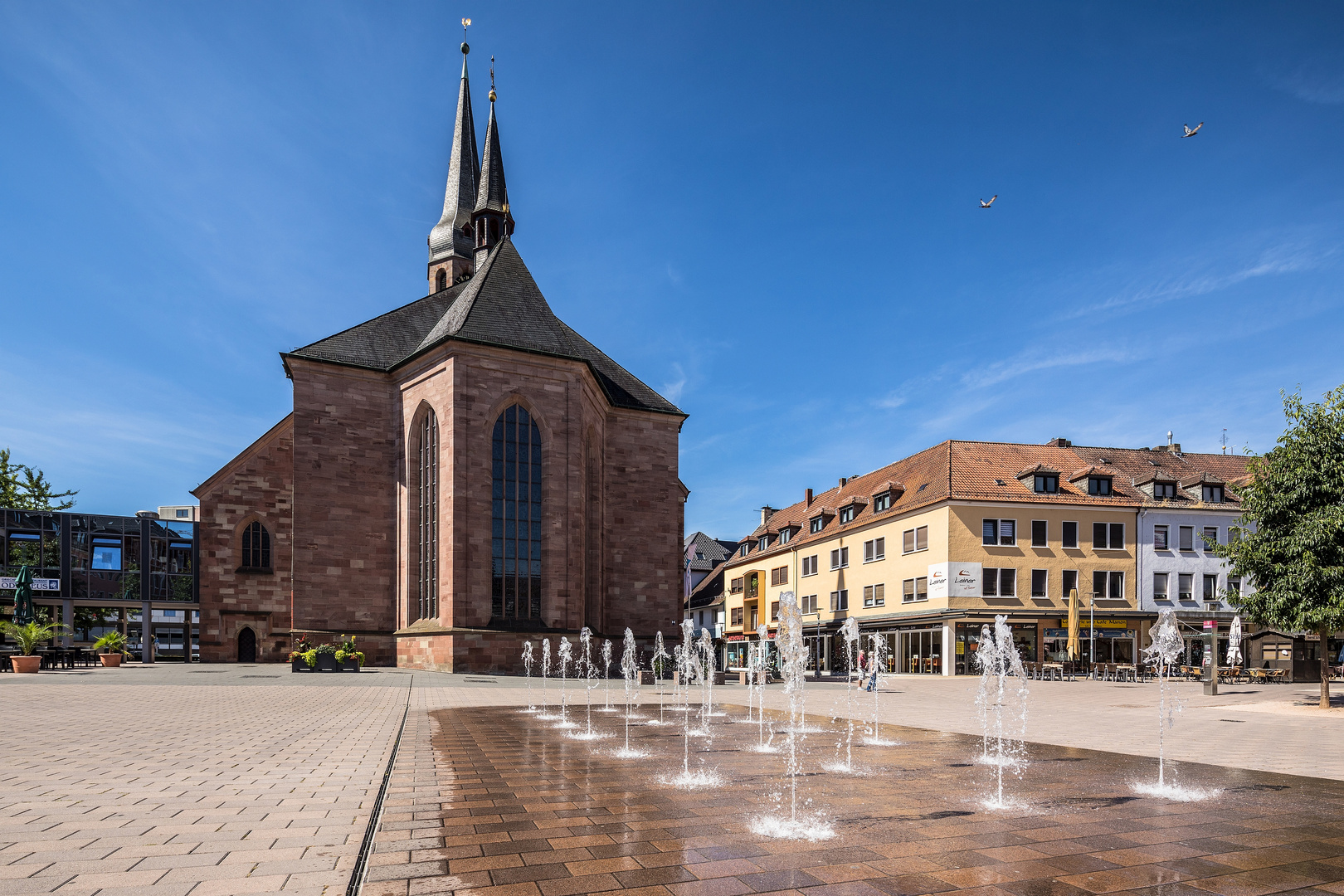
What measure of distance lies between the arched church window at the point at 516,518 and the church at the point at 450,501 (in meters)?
0.07

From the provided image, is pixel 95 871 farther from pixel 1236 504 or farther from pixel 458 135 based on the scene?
pixel 458 135

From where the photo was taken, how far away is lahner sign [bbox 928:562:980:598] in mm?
41500

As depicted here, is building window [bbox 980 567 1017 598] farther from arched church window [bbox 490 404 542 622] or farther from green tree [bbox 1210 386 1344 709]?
arched church window [bbox 490 404 542 622]

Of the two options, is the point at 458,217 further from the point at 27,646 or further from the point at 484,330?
the point at 27,646

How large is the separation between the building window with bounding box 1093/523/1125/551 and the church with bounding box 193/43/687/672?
2077 centimetres

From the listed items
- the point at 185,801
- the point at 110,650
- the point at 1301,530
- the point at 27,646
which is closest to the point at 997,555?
the point at 1301,530

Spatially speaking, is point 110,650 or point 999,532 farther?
point 999,532

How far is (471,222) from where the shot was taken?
176 feet

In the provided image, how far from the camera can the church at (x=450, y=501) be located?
3594cm

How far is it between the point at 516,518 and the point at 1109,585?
1146 inches

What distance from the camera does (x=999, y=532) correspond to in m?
42.7

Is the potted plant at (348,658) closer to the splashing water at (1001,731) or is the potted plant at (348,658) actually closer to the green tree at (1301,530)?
the splashing water at (1001,731)

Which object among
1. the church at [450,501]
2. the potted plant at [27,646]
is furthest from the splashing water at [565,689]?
the potted plant at [27,646]

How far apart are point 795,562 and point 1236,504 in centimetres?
2542
